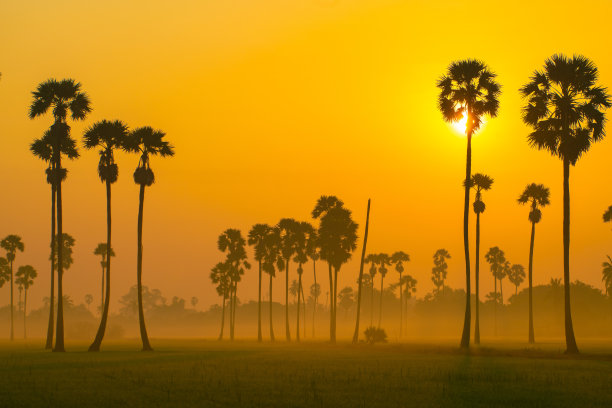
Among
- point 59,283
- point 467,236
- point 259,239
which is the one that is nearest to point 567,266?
point 467,236

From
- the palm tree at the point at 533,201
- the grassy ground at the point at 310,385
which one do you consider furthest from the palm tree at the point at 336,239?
the grassy ground at the point at 310,385

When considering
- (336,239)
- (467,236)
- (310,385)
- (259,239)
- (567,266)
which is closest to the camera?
(310,385)

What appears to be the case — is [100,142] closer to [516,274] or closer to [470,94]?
[470,94]

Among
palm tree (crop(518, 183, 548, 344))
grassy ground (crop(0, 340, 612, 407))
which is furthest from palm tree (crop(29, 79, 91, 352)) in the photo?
palm tree (crop(518, 183, 548, 344))

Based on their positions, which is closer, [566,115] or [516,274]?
[566,115]

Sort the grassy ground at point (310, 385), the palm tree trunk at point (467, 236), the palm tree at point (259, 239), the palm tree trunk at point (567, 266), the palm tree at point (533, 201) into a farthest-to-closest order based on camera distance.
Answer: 1. the palm tree at point (259, 239)
2. the palm tree at point (533, 201)
3. the palm tree trunk at point (467, 236)
4. the palm tree trunk at point (567, 266)
5. the grassy ground at point (310, 385)

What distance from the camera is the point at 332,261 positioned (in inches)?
3206

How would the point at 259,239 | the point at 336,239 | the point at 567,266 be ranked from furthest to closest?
the point at 259,239, the point at 336,239, the point at 567,266

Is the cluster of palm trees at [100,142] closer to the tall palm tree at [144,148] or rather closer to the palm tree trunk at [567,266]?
the tall palm tree at [144,148]

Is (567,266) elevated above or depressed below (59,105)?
below

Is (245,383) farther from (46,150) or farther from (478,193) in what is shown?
(478,193)

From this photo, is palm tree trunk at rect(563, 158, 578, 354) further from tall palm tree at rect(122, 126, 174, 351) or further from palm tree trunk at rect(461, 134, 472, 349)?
tall palm tree at rect(122, 126, 174, 351)

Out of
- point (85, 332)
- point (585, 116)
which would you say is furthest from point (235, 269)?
point (585, 116)

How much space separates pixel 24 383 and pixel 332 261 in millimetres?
58251
